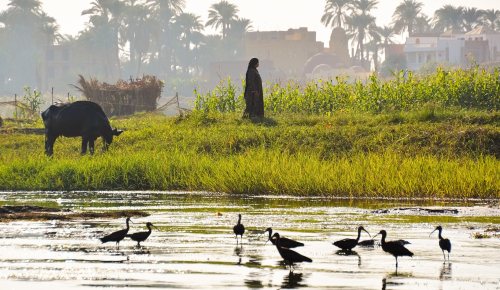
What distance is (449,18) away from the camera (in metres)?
182

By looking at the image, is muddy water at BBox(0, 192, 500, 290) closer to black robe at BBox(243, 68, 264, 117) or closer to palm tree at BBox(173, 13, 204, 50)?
black robe at BBox(243, 68, 264, 117)

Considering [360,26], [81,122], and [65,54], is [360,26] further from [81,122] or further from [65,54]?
[81,122]

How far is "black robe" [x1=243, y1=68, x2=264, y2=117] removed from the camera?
127 feet

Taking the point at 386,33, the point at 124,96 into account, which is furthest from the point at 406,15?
the point at 124,96

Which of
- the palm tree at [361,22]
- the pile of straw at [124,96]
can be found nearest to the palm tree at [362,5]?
the palm tree at [361,22]

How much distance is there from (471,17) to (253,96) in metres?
145

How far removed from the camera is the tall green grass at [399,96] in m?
40.7

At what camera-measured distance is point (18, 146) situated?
39656 millimetres

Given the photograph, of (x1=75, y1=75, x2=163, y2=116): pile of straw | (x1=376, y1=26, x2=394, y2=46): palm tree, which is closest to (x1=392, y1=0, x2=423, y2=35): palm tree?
(x1=376, y1=26, x2=394, y2=46): palm tree

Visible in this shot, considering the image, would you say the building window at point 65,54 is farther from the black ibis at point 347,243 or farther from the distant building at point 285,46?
the black ibis at point 347,243

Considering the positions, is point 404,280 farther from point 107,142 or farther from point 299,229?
point 107,142

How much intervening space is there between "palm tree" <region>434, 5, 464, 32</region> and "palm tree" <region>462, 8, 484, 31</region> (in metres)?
0.50

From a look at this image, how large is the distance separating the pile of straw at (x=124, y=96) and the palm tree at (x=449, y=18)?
12721 cm

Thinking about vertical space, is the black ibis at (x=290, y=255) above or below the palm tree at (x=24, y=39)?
below
